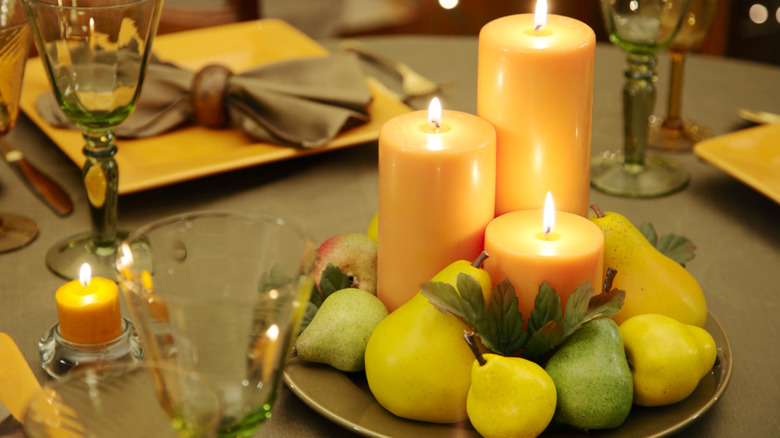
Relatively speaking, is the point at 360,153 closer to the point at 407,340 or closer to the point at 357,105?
the point at 357,105

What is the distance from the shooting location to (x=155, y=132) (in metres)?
0.89

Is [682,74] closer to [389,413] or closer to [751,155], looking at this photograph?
[751,155]

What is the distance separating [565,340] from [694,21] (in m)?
0.60

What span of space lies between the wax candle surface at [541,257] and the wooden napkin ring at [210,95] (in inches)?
18.3

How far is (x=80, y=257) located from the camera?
71cm

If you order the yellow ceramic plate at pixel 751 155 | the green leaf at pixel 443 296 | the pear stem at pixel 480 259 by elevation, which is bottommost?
the yellow ceramic plate at pixel 751 155

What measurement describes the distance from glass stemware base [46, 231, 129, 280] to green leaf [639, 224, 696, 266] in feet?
1.37

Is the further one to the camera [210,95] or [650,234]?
[210,95]

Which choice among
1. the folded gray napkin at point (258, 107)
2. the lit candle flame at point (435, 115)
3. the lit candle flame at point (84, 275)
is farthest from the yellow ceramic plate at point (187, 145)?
the lit candle flame at point (435, 115)

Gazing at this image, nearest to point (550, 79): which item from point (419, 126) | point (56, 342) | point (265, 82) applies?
point (419, 126)

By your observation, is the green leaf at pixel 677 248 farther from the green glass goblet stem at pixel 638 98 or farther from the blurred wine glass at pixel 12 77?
the blurred wine glass at pixel 12 77

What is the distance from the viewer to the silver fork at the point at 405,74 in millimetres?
1021

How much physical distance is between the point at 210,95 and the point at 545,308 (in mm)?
526

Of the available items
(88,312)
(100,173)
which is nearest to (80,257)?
(100,173)
